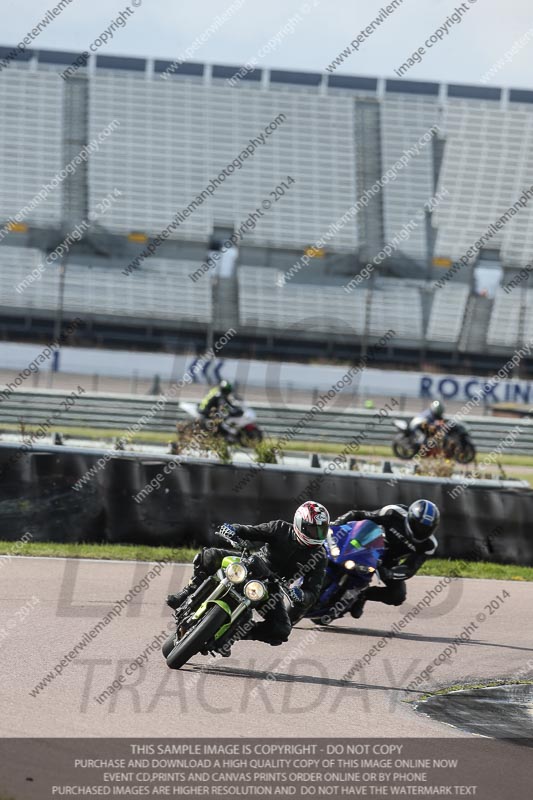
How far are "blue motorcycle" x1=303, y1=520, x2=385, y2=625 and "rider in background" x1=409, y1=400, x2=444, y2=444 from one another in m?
13.5

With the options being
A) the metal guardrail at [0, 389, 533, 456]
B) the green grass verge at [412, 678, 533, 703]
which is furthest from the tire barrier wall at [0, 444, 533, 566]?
the metal guardrail at [0, 389, 533, 456]

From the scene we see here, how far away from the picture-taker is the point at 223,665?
8.12 metres

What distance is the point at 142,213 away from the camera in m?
51.0

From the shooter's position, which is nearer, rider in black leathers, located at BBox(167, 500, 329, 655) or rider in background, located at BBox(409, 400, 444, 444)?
rider in black leathers, located at BBox(167, 500, 329, 655)

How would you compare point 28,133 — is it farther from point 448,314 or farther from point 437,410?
point 437,410

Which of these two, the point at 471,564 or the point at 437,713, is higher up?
the point at 471,564

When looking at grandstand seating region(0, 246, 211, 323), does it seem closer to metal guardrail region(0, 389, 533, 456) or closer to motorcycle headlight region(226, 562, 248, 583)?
metal guardrail region(0, 389, 533, 456)

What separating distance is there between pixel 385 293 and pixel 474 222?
254 inches

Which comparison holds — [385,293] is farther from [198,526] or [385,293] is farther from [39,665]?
[39,665]

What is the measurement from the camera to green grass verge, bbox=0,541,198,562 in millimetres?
12391

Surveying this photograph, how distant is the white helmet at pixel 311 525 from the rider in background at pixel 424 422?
15.6 m
